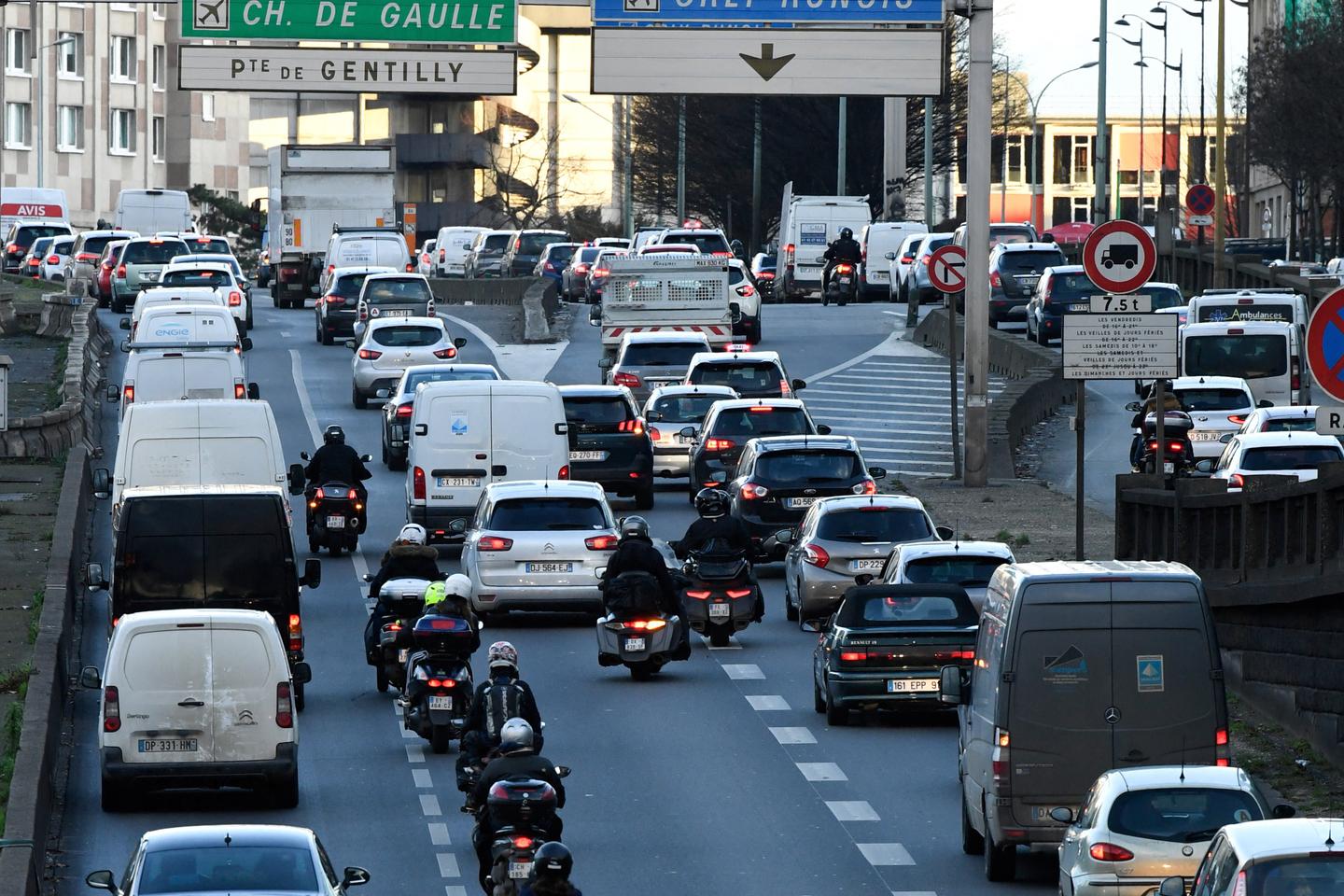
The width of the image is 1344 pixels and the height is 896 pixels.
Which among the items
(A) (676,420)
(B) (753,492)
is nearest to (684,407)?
(A) (676,420)

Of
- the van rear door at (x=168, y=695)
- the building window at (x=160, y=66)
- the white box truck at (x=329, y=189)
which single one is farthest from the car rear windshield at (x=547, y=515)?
the building window at (x=160, y=66)

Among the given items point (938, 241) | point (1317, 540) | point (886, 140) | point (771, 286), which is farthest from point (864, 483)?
point (886, 140)

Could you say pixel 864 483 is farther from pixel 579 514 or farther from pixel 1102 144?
pixel 1102 144

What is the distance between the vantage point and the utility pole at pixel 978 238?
35.4 meters

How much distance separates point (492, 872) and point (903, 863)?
3.87 meters

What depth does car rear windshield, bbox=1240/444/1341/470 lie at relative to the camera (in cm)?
3102

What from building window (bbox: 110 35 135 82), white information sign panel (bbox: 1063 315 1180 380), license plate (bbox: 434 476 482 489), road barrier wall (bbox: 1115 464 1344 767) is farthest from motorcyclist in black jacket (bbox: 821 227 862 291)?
building window (bbox: 110 35 135 82)

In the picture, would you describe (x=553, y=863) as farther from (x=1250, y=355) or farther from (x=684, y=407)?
(x=1250, y=355)

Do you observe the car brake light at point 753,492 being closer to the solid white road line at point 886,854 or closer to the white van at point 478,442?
the white van at point 478,442

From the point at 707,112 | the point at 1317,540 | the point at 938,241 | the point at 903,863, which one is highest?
the point at 707,112

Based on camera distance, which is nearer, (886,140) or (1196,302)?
(1196,302)

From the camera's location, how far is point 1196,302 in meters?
46.0

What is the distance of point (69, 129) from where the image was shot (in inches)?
5025

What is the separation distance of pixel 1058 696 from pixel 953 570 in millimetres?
7925
